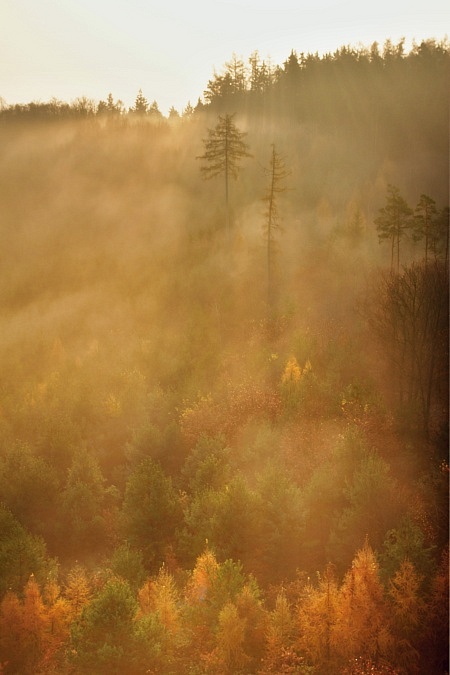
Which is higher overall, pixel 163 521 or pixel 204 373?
pixel 204 373

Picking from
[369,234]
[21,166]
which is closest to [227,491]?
[369,234]

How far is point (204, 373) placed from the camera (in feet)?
102

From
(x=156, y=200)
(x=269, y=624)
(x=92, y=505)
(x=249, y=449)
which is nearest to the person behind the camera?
(x=269, y=624)

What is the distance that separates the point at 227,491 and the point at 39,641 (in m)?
7.75

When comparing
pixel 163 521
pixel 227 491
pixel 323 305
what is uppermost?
pixel 323 305

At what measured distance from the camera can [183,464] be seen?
2450cm

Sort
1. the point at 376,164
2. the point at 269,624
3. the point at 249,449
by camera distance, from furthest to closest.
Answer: the point at 376,164
the point at 249,449
the point at 269,624

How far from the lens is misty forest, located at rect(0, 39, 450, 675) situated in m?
13.9

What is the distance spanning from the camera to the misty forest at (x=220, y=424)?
45.5 ft

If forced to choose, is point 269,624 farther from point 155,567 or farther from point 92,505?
point 92,505

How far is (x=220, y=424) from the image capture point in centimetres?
2648

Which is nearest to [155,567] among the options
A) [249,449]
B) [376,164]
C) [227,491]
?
[227,491]

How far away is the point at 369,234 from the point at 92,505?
37.0 meters

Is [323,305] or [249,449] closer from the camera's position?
[249,449]
